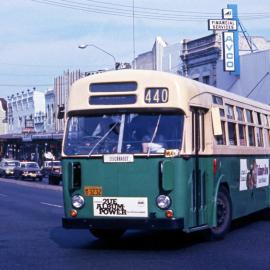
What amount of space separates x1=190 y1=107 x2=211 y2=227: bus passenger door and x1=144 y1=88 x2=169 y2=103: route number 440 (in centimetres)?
56

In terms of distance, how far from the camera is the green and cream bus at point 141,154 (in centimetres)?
1172

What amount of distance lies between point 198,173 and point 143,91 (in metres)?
1.69

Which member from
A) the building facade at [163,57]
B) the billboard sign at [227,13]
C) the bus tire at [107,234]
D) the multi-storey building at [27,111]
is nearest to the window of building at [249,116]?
the bus tire at [107,234]

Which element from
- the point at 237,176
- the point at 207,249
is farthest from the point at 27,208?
the point at 207,249

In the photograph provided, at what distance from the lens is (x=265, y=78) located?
39938mm

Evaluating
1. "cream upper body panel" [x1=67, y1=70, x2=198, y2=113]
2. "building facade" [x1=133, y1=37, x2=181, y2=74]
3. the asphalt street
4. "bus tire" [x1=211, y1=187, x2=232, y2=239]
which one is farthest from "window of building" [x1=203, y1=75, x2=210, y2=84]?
"cream upper body panel" [x1=67, y1=70, x2=198, y2=113]

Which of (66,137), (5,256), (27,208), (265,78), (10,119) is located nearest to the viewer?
(5,256)

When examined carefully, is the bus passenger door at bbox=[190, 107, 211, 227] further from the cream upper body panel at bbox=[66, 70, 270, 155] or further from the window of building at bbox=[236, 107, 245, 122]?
the window of building at bbox=[236, 107, 245, 122]

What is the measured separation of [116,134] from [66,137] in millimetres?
948

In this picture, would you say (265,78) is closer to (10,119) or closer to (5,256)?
(5,256)

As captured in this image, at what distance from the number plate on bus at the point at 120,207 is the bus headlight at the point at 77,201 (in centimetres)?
23

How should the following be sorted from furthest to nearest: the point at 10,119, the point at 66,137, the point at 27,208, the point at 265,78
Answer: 1. the point at 10,119
2. the point at 265,78
3. the point at 27,208
4. the point at 66,137

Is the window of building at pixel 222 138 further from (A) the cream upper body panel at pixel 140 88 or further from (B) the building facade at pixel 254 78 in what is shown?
(B) the building facade at pixel 254 78

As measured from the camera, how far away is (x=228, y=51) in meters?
40.0
